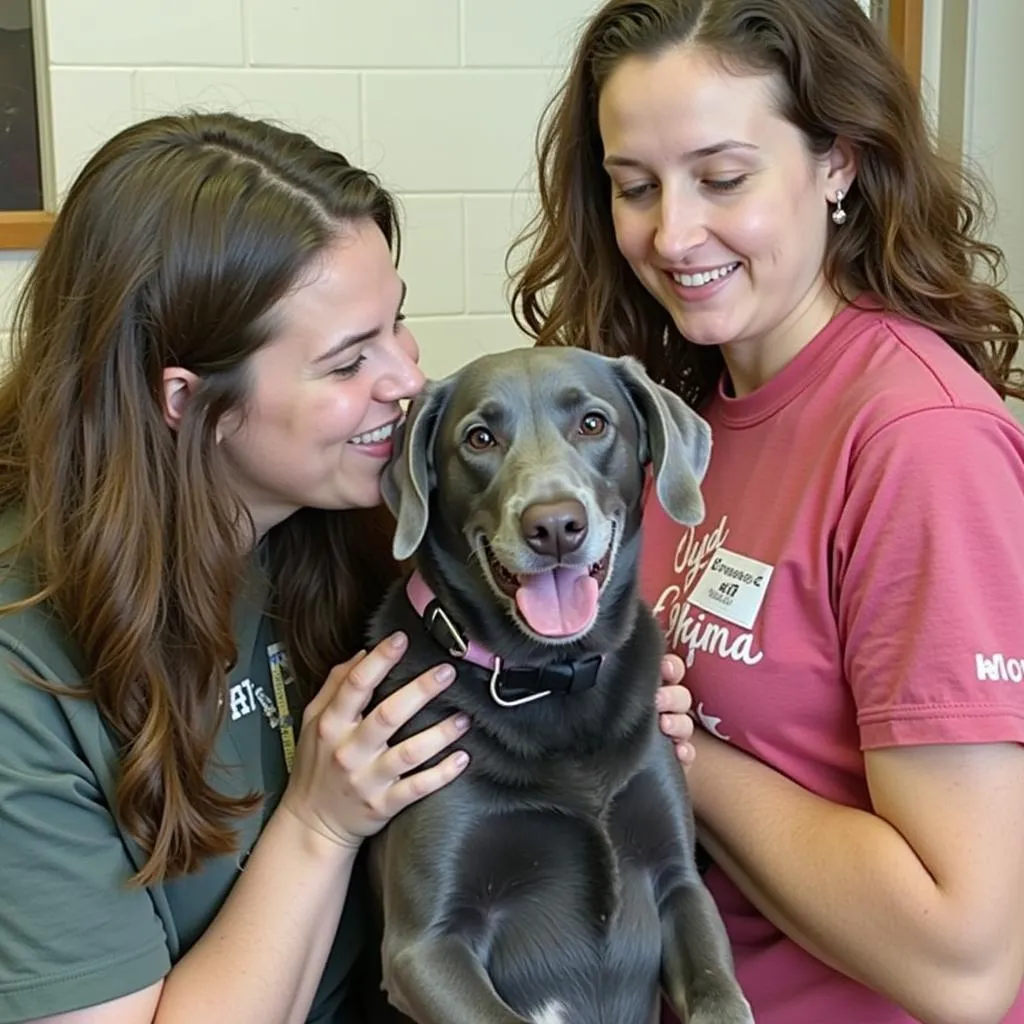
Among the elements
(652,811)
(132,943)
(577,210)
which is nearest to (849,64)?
(577,210)

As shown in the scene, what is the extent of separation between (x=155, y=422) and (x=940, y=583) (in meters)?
0.79

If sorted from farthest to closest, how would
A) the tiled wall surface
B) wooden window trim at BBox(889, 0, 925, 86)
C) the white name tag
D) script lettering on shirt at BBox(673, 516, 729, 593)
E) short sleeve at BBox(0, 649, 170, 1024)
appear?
1. wooden window trim at BBox(889, 0, 925, 86)
2. the tiled wall surface
3. script lettering on shirt at BBox(673, 516, 729, 593)
4. the white name tag
5. short sleeve at BBox(0, 649, 170, 1024)

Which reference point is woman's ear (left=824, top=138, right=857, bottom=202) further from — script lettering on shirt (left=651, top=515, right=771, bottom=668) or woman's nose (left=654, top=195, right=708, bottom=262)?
script lettering on shirt (left=651, top=515, right=771, bottom=668)

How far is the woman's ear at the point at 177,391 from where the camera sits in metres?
1.36

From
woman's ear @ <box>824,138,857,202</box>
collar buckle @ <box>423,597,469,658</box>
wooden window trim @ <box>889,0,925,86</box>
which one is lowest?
collar buckle @ <box>423,597,469,658</box>

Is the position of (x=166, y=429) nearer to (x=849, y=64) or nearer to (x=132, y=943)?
(x=132, y=943)

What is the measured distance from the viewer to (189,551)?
53.1 inches

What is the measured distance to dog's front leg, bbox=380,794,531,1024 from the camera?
1.24 m

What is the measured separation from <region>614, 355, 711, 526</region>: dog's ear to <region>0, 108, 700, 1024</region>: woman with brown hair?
0.68 ft

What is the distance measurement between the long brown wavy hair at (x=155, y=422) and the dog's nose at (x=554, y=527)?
0.33m

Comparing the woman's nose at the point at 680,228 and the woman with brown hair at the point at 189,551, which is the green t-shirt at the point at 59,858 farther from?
the woman's nose at the point at 680,228

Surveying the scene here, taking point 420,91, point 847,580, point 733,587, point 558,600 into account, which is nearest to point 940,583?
point 847,580

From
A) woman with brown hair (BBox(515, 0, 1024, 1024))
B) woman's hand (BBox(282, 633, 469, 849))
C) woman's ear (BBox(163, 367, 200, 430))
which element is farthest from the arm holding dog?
woman's ear (BBox(163, 367, 200, 430))

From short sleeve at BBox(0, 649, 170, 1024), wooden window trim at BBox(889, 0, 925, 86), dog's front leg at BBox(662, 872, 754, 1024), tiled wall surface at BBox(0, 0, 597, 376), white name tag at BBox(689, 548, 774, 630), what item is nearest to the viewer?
short sleeve at BBox(0, 649, 170, 1024)
